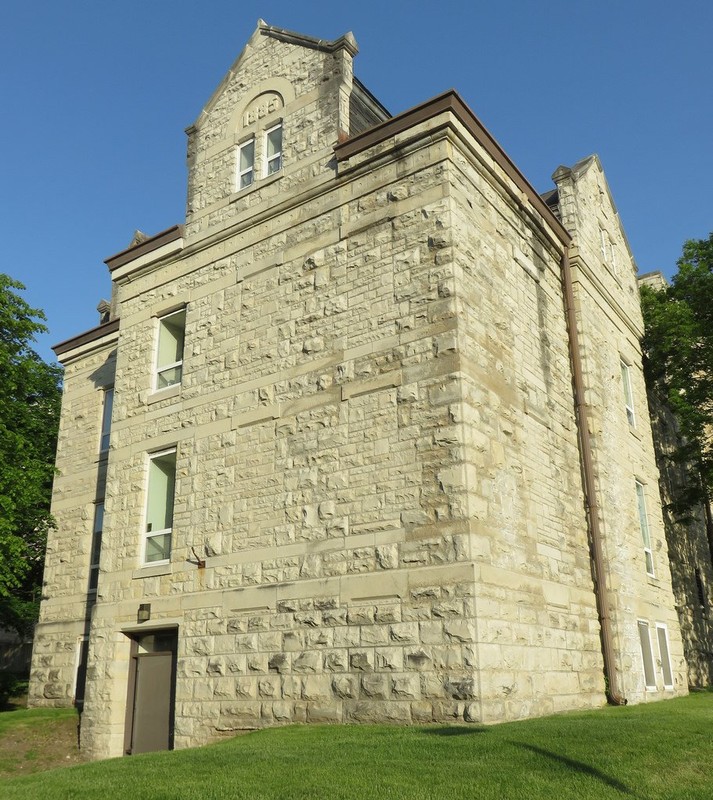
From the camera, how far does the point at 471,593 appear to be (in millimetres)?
10617

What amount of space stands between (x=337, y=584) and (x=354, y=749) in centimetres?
329

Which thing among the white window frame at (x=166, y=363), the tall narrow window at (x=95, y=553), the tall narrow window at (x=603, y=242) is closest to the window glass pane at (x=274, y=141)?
the white window frame at (x=166, y=363)

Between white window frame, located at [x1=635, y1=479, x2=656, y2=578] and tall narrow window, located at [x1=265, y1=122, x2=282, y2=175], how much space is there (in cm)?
1033

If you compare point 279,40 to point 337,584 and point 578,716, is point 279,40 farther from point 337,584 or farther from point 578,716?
point 578,716

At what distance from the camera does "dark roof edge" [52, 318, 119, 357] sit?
833 inches

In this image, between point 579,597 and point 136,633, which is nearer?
point 579,597

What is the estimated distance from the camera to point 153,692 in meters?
14.4

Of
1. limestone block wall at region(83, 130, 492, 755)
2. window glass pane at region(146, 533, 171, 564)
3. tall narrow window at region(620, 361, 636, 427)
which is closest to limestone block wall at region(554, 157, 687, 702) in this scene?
tall narrow window at region(620, 361, 636, 427)

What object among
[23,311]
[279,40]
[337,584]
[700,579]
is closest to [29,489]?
[23,311]

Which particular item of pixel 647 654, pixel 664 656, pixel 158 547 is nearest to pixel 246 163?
pixel 158 547

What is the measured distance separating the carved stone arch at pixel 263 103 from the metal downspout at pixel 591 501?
21.4ft

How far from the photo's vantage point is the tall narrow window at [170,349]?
1633 centimetres

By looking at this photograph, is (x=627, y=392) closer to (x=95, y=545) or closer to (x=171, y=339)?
A: (x=171, y=339)

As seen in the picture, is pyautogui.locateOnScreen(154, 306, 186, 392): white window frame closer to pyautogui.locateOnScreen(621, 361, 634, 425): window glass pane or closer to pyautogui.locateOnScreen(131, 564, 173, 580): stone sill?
Answer: pyautogui.locateOnScreen(131, 564, 173, 580): stone sill
